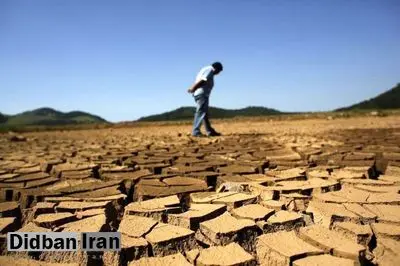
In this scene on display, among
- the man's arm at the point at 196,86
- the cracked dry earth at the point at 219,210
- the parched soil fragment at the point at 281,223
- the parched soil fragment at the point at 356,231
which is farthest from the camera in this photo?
the man's arm at the point at 196,86

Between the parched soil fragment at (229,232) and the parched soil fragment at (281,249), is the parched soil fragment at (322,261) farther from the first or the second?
the parched soil fragment at (229,232)

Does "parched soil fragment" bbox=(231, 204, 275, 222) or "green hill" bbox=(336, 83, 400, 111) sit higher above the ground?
"green hill" bbox=(336, 83, 400, 111)

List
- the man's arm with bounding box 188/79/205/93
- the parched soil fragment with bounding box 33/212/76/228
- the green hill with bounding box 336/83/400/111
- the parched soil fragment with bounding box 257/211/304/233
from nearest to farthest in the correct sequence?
the parched soil fragment with bounding box 257/211/304/233
the parched soil fragment with bounding box 33/212/76/228
the man's arm with bounding box 188/79/205/93
the green hill with bounding box 336/83/400/111

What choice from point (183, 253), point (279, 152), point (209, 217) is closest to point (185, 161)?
point (279, 152)

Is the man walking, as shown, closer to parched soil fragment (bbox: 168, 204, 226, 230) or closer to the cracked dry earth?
the cracked dry earth

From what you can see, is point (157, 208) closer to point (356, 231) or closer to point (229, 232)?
point (229, 232)

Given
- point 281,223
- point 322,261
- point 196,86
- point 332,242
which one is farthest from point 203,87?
point 322,261

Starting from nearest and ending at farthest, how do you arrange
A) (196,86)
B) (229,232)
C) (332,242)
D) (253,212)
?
(332,242), (229,232), (253,212), (196,86)

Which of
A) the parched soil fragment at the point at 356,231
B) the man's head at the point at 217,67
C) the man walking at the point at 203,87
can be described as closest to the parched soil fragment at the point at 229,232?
the parched soil fragment at the point at 356,231

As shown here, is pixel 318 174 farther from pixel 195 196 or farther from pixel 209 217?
pixel 209 217

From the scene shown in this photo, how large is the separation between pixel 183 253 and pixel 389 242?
888 mm

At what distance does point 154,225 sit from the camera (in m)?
1.89

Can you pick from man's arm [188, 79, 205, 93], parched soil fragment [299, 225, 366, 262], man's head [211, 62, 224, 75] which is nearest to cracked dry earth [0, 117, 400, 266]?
parched soil fragment [299, 225, 366, 262]

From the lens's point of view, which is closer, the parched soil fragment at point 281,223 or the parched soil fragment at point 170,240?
the parched soil fragment at point 170,240
